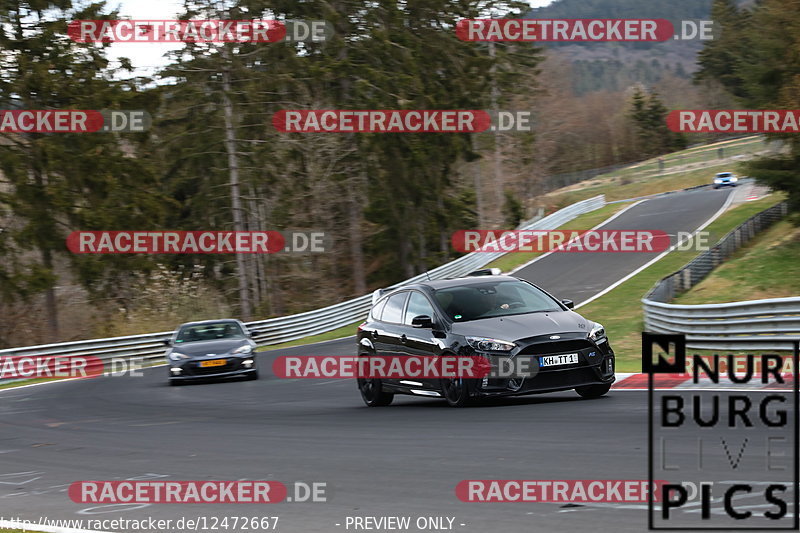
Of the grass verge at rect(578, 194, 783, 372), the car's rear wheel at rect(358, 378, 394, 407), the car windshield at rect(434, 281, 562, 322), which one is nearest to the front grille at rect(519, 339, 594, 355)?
the car windshield at rect(434, 281, 562, 322)

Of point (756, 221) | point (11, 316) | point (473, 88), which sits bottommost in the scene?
point (11, 316)

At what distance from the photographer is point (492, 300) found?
13.2m

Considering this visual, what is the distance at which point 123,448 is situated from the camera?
38.4 ft

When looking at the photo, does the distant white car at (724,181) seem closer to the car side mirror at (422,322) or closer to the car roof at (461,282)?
the car roof at (461,282)

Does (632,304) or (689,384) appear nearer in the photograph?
(689,384)

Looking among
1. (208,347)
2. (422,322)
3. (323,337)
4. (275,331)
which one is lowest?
(323,337)

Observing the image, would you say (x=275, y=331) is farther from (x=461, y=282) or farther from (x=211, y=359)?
(x=461, y=282)

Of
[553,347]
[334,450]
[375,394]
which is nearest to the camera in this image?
[334,450]

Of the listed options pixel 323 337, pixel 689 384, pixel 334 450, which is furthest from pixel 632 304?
pixel 334 450

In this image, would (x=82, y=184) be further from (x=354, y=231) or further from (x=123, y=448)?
(x=123, y=448)

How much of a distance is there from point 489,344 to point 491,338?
73 millimetres

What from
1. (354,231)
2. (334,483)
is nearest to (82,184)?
(354,231)

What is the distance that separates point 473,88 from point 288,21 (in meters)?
12.0

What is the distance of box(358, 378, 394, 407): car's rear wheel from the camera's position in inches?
562
